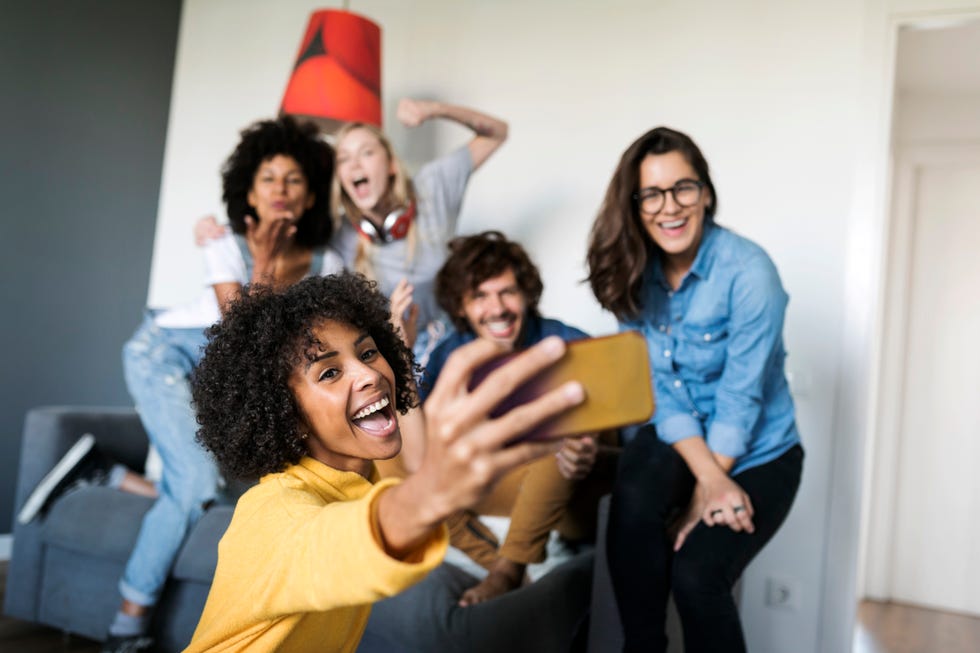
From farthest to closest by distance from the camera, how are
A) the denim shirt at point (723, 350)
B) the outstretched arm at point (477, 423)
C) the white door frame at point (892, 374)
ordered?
the white door frame at point (892, 374) → the denim shirt at point (723, 350) → the outstretched arm at point (477, 423)

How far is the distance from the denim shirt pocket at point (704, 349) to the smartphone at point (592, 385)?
129 centimetres

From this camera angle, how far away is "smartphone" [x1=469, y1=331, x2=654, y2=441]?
561 mm

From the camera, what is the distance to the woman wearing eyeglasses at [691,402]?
165cm

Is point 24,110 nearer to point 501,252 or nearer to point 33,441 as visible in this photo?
point 33,441

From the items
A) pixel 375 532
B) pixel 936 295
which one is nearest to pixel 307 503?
pixel 375 532

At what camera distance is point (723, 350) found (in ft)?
5.95

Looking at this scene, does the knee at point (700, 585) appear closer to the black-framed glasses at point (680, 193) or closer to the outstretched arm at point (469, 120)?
the black-framed glasses at point (680, 193)

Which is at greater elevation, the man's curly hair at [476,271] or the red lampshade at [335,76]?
the red lampshade at [335,76]

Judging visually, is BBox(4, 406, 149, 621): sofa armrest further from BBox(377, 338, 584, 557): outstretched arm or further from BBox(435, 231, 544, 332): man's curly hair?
BBox(377, 338, 584, 557): outstretched arm

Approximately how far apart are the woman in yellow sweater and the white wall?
1604 mm

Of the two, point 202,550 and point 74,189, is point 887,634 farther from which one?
point 74,189

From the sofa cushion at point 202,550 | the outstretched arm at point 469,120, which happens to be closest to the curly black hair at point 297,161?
the outstretched arm at point 469,120

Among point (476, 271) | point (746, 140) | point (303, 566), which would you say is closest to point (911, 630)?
point (746, 140)

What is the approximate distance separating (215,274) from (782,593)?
6.18 feet
